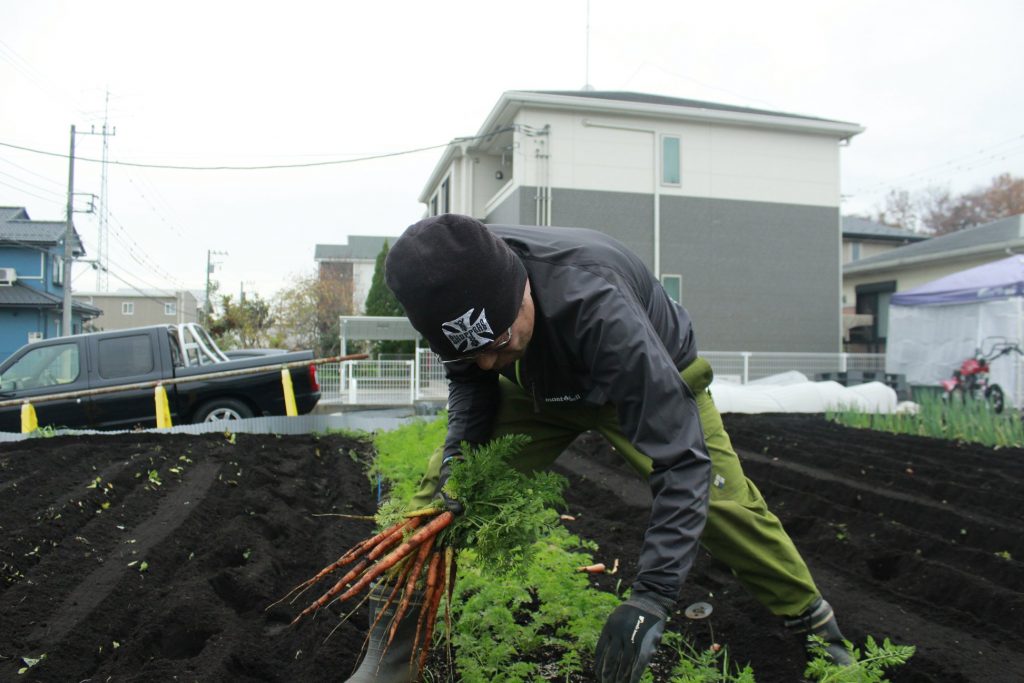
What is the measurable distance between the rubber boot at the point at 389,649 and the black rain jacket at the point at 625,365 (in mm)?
878

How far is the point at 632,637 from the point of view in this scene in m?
1.71

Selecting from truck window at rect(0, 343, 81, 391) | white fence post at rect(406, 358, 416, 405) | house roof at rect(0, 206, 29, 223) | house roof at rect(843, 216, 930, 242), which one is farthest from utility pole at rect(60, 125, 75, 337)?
house roof at rect(843, 216, 930, 242)

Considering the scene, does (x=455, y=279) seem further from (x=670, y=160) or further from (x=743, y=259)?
(x=743, y=259)

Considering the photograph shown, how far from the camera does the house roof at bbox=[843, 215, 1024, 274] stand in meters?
17.5

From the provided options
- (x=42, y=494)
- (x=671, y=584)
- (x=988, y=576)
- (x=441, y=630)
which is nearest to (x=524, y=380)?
(x=671, y=584)

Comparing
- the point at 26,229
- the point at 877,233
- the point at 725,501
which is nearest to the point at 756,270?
the point at 877,233

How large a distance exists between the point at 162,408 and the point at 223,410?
908 mm

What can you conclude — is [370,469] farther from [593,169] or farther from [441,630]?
[593,169]

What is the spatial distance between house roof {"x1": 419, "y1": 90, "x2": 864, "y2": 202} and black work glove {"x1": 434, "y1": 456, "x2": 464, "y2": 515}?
48.2 ft

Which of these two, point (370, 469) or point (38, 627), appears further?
point (370, 469)

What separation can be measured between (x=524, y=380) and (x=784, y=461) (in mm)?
5258

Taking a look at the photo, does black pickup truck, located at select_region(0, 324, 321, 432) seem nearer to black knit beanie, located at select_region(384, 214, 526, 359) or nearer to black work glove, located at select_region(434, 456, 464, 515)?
black work glove, located at select_region(434, 456, 464, 515)

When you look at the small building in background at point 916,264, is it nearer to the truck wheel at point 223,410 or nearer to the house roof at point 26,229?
the truck wheel at point 223,410

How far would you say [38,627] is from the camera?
9.35 feet
